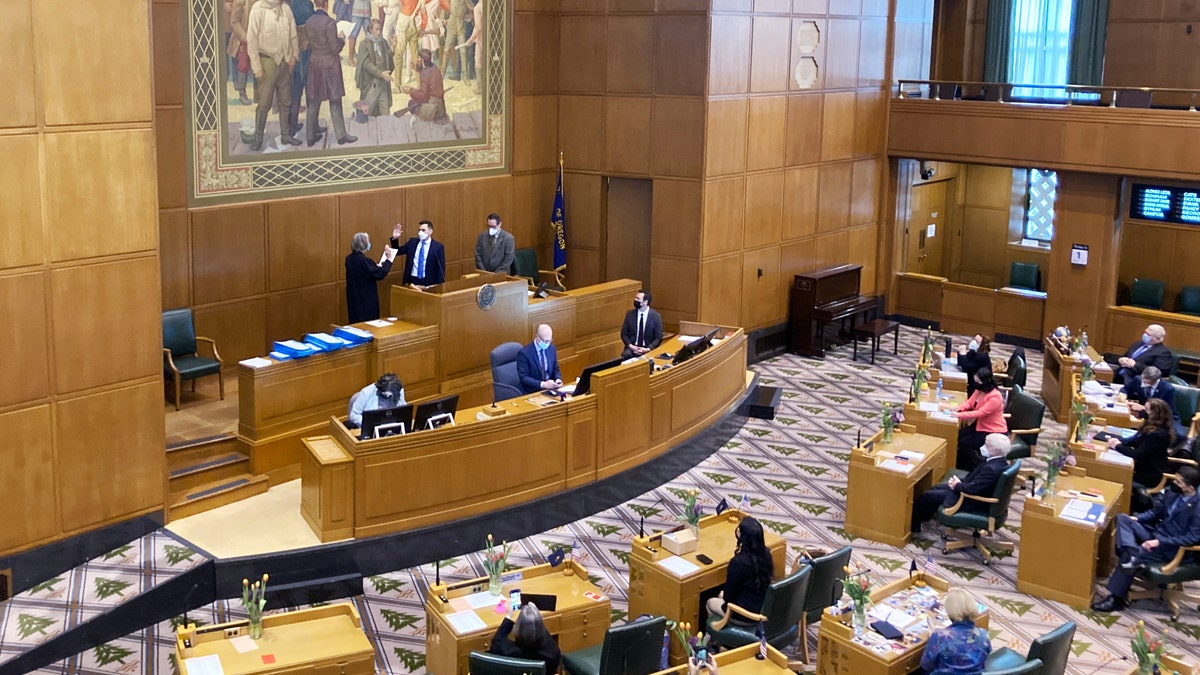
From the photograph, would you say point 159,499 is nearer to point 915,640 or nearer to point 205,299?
point 205,299

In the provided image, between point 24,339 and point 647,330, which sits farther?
point 647,330

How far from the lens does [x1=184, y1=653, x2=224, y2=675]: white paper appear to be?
730cm

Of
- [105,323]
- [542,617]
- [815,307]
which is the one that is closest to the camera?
[542,617]

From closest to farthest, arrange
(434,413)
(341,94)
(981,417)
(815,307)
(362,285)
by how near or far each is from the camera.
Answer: (434,413) → (981,417) → (362,285) → (341,94) → (815,307)

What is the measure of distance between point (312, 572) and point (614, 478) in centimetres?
320

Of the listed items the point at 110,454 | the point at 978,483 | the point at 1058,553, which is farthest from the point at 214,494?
the point at 1058,553

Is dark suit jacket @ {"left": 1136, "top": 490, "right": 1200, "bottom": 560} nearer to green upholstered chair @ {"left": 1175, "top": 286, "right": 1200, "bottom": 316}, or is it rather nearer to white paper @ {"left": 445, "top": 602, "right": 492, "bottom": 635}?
white paper @ {"left": 445, "top": 602, "right": 492, "bottom": 635}

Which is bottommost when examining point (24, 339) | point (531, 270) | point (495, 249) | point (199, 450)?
point (199, 450)

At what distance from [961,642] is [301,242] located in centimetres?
906

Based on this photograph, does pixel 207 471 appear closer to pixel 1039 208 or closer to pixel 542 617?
pixel 542 617

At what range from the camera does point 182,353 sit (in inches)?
490

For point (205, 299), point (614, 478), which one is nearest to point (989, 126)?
point (614, 478)

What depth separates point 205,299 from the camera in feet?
43.3

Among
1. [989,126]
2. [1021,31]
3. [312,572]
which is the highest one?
[1021,31]
